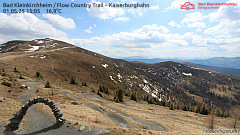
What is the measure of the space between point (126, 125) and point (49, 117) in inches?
592

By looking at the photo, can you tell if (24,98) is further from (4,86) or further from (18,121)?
(18,121)

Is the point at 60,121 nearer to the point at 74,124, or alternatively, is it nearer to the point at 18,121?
the point at 74,124

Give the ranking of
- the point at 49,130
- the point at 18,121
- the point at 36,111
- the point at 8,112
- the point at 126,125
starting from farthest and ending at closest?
1. the point at 126,125
2. the point at 36,111
3. the point at 8,112
4. the point at 49,130
5. the point at 18,121

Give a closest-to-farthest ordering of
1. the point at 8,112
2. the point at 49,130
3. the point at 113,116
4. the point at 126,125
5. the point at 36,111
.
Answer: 1. the point at 49,130
2. the point at 8,112
3. the point at 36,111
4. the point at 126,125
5. the point at 113,116

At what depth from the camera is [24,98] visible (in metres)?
25.9

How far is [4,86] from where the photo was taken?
28.9 metres

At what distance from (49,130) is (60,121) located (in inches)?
65.7

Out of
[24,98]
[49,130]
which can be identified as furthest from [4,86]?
[49,130]

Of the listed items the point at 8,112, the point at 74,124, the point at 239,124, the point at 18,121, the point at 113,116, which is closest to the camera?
the point at 18,121

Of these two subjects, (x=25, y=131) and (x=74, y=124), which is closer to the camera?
(x=25, y=131)

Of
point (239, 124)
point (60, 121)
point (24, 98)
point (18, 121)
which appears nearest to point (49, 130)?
point (60, 121)

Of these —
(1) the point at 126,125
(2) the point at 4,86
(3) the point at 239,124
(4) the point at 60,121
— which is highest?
(2) the point at 4,86

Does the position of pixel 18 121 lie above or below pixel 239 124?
above

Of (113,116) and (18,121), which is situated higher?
(18,121)
